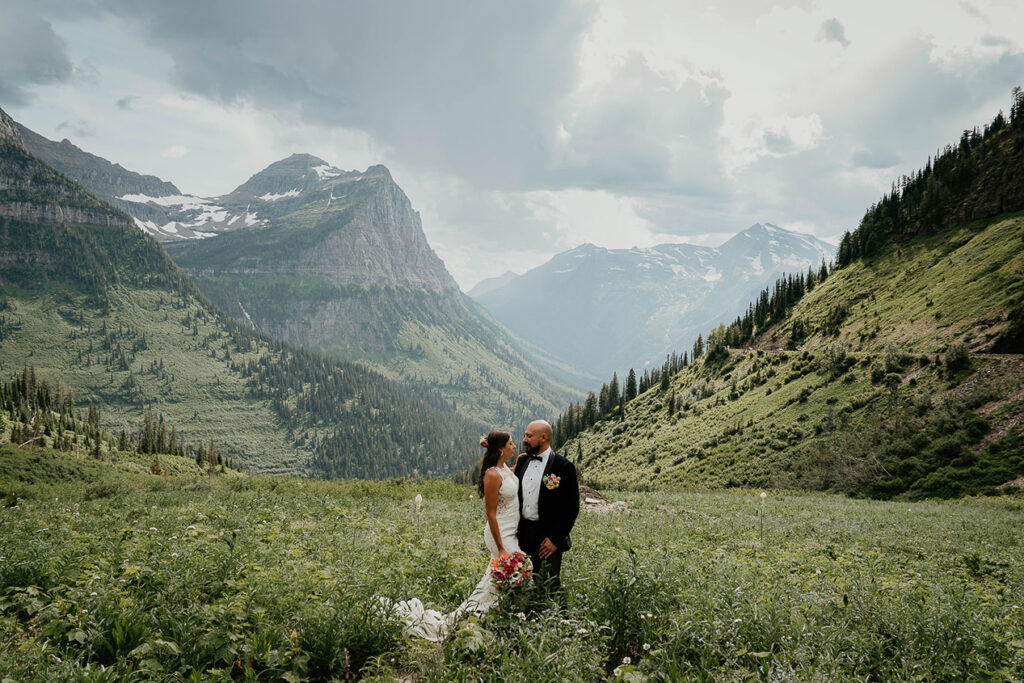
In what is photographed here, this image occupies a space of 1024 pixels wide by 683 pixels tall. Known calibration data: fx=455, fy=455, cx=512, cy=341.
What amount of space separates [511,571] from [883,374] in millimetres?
58252

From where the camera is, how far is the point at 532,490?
23.7 feet

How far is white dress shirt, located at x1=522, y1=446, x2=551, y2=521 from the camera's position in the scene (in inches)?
284

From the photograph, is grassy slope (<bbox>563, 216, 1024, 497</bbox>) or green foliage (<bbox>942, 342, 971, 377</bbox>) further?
green foliage (<bbox>942, 342, 971, 377</bbox>)

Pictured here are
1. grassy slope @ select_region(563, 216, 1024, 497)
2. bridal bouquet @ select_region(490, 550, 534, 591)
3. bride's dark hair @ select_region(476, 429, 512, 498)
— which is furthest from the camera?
grassy slope @ select_region(563, 216, 1024, 497)

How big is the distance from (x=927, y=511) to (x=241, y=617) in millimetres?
31346

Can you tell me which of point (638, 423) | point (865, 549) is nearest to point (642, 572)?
point (865, 549)

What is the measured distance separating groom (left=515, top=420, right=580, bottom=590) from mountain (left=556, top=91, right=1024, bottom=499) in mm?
40919

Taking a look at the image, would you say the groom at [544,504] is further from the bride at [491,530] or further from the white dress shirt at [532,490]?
the bride at [491,530]

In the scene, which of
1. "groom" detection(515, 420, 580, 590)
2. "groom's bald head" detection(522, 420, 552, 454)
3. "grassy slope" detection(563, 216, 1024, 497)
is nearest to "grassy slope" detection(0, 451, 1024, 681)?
"groom" detection(515, 420, 580, 590)

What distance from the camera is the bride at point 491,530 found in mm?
6410

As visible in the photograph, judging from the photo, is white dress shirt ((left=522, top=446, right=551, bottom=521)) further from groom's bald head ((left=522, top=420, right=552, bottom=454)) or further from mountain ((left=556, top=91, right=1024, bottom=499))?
mountain ((left=556, top=91, right=1024, bottom=499))

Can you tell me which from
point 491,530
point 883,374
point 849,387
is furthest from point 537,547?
point 849,387

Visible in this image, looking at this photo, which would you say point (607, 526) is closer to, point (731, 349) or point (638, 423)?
point (638, 423)

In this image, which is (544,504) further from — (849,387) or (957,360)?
(849,387)
